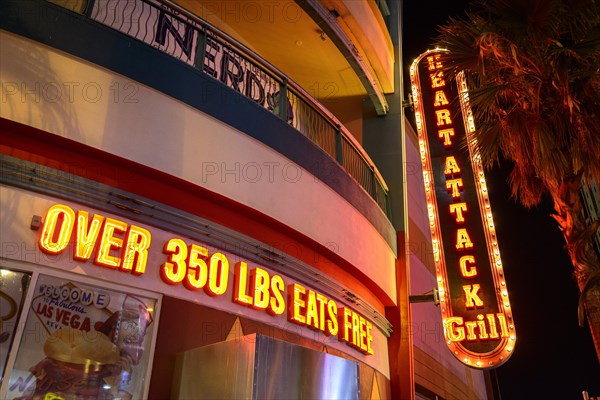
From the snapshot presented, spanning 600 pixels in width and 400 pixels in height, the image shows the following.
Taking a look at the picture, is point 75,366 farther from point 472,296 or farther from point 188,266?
point 472,296

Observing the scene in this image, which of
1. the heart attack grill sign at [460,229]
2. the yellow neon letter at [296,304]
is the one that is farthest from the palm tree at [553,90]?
the yellow neon letter at [296,304]

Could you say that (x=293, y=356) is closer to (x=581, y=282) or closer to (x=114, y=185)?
(x=114, y=185)

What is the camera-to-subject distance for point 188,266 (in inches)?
275

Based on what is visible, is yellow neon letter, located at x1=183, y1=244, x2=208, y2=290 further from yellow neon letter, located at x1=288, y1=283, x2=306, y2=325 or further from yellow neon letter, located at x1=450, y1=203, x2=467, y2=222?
yellow neon letter, located at x1=450, y1=203, x2=467, y2=222

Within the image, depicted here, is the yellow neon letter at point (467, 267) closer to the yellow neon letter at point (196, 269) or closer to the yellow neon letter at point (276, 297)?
the yellow neon letter at point (276, 297)

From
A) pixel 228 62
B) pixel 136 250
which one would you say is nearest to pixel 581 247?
pixel 136 250

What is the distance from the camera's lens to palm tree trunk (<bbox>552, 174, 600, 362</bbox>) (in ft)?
25.2

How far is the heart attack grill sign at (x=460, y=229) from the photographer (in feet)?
31.8

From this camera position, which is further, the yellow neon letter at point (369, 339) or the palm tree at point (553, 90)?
the yellow neon letter at point (369, 339)

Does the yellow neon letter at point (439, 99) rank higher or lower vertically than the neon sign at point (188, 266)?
higher

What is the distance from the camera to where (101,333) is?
5.96 meters

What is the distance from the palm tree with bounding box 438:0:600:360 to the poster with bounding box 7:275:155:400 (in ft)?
20.5

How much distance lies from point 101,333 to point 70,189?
5.51 ft

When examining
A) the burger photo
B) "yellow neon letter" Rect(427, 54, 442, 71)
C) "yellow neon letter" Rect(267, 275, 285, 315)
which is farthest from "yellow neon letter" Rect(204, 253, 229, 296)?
"yellow neon letter" Rect(427, 54, 442, 71)
